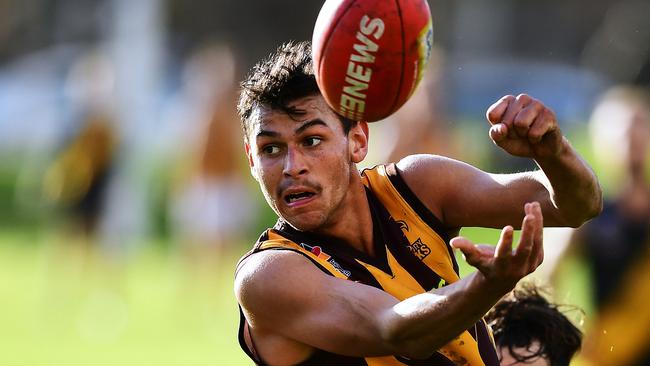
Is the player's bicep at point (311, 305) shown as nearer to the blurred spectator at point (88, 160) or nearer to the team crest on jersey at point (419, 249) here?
the team crest on jersey at point (419, 249)

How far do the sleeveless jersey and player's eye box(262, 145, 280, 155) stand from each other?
0.31 m

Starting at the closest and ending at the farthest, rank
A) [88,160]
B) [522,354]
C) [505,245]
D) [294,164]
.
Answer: [505,245] < [294,164] < [522,354] < [88,160]

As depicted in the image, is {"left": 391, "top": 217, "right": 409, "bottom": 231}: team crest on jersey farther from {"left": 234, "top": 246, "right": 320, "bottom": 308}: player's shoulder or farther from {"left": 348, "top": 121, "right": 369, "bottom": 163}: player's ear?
{"left": 234, "top": 246, "right": 320, "bottom": 308}: player's shoulder

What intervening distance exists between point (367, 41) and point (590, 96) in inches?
1021

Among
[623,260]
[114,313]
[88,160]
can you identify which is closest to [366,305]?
[623,260]

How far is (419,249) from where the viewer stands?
495cm

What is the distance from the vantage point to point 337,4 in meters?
4.73

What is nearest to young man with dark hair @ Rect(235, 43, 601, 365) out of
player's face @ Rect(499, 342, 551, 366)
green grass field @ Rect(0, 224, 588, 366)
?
player's face @ Rect(499, 342, 551, 366)

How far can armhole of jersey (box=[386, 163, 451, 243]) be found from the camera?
5.04 meters

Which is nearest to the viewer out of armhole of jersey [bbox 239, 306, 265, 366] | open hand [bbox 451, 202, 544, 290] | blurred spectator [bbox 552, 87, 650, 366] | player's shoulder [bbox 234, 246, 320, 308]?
open hand [bbox 451, 202, 544, 290]

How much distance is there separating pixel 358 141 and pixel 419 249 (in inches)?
18.6

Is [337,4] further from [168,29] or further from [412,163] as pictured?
[168,29]

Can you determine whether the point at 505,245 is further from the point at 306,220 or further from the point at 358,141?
the point at 358,141

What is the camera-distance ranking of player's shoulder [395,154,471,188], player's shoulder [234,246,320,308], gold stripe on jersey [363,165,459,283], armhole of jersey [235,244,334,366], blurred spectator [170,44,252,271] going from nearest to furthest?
player's shoulder [234,246,320,308], armhole of jersey [235,244,334,366], gold stripe on jersey [363,165,459,283], player's shoulder [395,154,471,188], blurred spectator [170,44,252,271]
